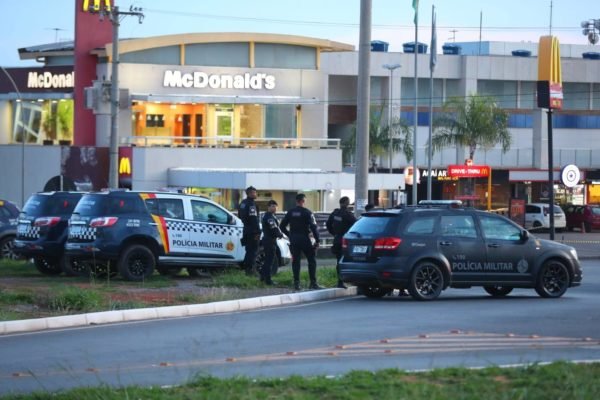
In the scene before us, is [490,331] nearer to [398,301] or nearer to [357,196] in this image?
[398,301]

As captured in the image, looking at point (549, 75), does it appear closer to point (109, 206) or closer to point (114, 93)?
point (114, 93)

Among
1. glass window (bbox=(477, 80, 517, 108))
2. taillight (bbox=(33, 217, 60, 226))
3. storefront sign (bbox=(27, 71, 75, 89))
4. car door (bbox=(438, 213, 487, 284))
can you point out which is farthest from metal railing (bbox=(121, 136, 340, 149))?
car door (bbox=(438, 213, 487, 284))

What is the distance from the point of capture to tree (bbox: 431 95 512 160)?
72750 millimetres

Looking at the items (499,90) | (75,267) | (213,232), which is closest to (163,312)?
(213,232)

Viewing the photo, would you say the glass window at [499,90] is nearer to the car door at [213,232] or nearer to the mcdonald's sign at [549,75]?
the mcdonald's sign at [549,75]

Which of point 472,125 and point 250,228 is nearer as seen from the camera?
point 250,228

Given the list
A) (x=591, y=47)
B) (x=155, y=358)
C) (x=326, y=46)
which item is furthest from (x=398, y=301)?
(x=591, y=47)

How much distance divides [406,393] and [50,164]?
48329mm

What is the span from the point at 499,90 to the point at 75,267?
5735cm

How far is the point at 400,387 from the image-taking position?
1043 cm

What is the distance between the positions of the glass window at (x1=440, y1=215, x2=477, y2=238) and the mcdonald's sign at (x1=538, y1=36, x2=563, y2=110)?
25.1m

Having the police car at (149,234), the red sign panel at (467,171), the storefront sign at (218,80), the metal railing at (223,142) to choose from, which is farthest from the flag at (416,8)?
the police car at (149,234)

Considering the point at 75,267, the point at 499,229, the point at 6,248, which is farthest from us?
the point at 6,248

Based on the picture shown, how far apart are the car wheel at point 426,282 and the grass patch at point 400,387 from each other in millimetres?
9943
